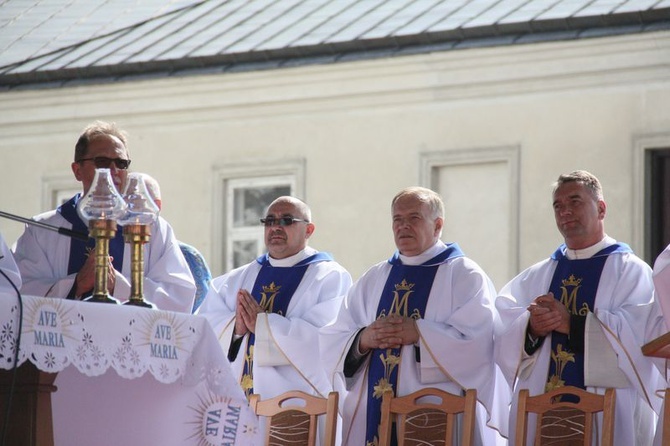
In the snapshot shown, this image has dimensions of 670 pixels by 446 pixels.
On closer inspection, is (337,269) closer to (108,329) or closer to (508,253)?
(108,329)

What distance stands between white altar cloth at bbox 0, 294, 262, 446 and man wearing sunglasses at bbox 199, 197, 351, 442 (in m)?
2.46

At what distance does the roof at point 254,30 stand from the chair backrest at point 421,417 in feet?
23.6

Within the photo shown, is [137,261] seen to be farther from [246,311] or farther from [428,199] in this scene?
[246,311]

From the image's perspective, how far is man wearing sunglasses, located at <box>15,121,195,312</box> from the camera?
8.68 metres

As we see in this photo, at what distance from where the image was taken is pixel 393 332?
9523 millimetres

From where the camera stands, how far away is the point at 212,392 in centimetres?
779

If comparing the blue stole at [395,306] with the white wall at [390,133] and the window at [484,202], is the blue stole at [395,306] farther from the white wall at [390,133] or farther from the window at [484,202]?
the window at [484,202]

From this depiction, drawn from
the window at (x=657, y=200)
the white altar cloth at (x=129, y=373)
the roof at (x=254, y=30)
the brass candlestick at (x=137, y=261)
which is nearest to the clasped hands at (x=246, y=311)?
the white altar cloth at (x=129, y=373)

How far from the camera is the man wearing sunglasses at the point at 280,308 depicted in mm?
10375

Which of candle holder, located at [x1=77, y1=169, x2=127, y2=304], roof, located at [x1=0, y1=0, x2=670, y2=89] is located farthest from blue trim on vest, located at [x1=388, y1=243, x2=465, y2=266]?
roof, located at [x1=0, y1=0, x2=670, y2=89]

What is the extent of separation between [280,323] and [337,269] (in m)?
0.65

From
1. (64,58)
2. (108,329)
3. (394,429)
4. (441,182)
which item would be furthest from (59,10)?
(108,329)

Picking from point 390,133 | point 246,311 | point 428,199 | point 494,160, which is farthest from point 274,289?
point 390,133

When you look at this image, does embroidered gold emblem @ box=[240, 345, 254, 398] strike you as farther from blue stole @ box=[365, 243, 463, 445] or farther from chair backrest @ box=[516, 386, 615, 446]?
chair backrest @ box=[516, 386, 615, 446]
